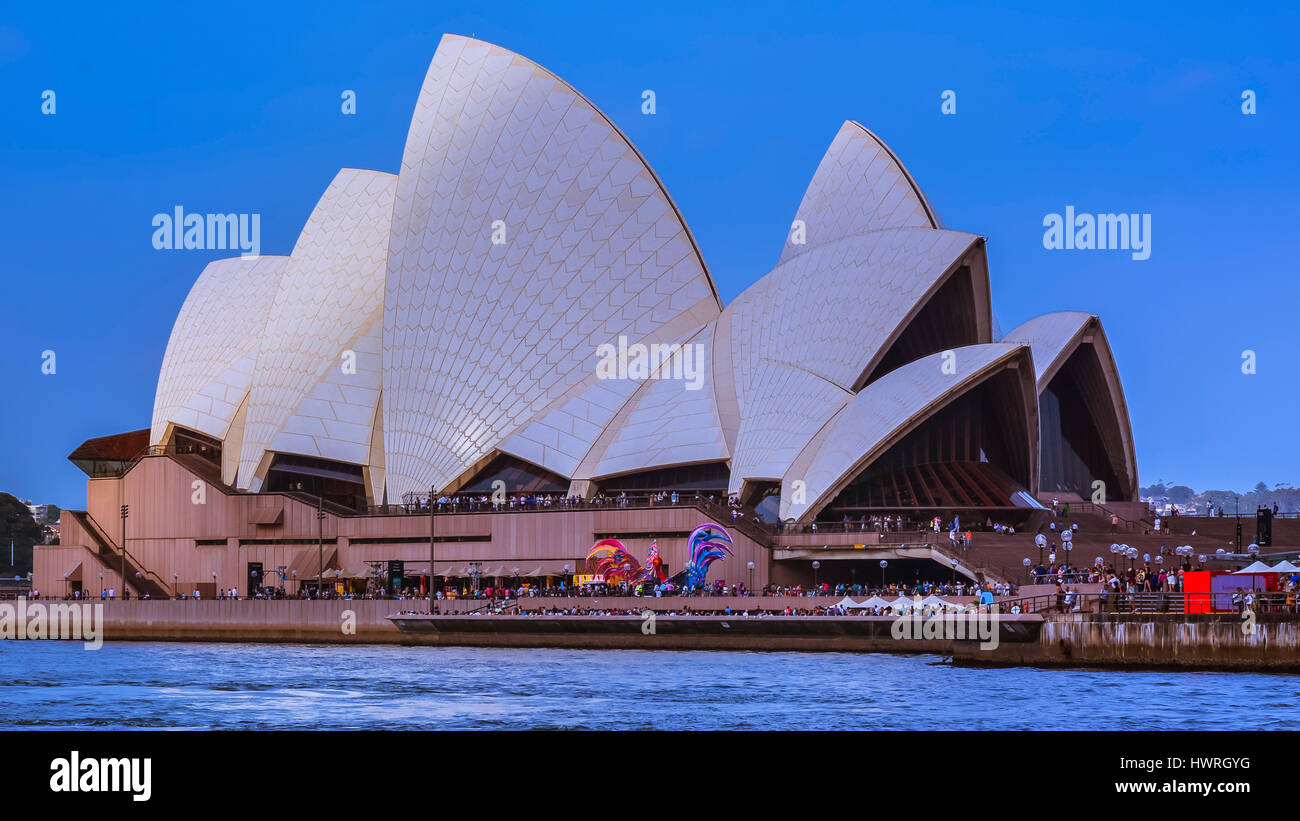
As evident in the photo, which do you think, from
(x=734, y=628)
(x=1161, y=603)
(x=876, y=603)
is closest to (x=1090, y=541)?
(x=876, y=603)

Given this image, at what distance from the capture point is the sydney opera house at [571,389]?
59531 mm

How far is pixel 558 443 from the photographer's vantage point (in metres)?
65.8

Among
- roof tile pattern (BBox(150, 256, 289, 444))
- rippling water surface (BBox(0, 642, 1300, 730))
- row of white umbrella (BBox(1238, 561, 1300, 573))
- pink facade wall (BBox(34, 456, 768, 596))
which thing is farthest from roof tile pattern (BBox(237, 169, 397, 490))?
row of white umbrella (BBox(1238, 561, 1300, 573))

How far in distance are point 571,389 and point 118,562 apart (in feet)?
78.0

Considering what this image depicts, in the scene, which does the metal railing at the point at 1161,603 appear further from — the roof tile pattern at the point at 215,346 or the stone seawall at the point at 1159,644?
the roof tile pattern at the point at 215,346

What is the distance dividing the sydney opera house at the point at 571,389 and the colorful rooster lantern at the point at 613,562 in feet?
4.36

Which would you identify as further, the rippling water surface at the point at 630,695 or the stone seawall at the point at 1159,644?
the stone seawall at the point at 1159,644

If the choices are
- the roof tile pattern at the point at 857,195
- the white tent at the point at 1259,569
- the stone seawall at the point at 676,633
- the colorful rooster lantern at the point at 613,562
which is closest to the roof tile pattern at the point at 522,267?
the roof tile pattern at the point at 857,195

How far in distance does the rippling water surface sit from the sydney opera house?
15855 millimetres

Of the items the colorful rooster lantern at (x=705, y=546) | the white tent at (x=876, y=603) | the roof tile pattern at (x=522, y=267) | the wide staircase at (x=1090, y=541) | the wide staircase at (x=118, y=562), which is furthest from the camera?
the wide staircase at (x=118, y=562)

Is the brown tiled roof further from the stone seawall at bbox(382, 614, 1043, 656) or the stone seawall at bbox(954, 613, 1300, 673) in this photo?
the stone seawall at bbox(954, 613, 1300, 673)

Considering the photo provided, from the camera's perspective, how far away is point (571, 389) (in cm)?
6656

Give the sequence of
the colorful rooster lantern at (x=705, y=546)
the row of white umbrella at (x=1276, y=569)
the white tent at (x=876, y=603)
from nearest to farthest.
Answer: the row of white umbrella at (x=1276, y=569)
the white tent at (x=876, y=603)
the colorful rooster lantern at (x=705, y=546)
